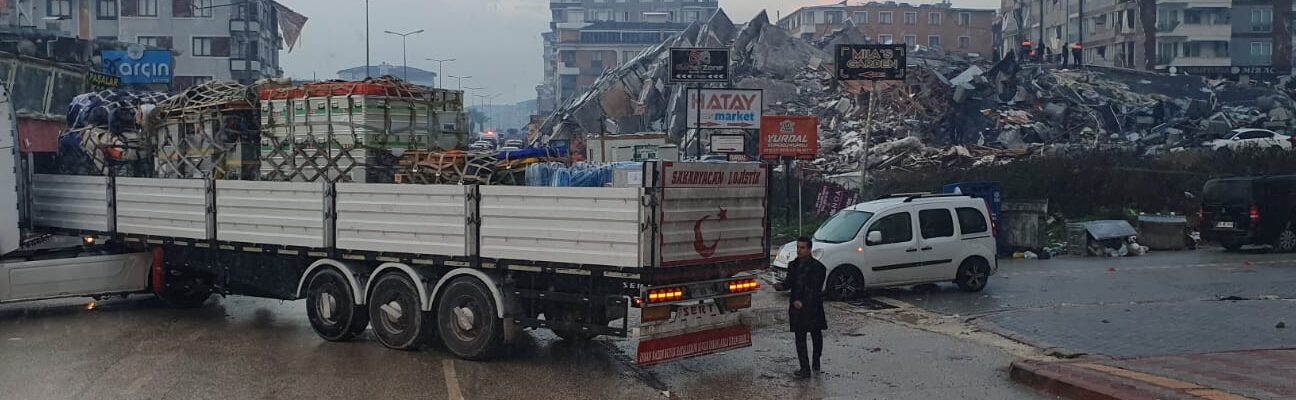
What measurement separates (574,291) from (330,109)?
4.00 meters

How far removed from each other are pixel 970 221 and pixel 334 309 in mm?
9289

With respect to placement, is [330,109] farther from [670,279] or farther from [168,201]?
[670,279]

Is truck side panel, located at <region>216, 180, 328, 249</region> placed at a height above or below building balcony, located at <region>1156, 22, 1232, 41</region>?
below

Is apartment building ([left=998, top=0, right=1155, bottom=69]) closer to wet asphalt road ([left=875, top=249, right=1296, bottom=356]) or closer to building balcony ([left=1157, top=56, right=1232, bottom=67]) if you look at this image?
building balcony ([left=1157, top=56, right=1232, bottom=67])

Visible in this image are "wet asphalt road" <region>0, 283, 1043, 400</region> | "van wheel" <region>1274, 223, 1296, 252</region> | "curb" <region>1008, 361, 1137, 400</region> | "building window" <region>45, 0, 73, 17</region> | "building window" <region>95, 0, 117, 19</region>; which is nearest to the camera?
"curb" <region>1008, 361, 1137, 400</region>

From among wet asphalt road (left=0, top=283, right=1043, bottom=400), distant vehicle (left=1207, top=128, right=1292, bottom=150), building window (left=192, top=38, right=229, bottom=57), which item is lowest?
wet asphalt road (left=0, top=283, right=1043, bottom=400)

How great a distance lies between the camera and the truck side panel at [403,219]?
10562 mm

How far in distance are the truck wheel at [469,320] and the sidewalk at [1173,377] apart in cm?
483

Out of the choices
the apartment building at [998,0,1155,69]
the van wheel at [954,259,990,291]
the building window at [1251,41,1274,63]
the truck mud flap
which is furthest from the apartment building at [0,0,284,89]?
the truck mud flap

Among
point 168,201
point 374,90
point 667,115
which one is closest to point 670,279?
point 374,90

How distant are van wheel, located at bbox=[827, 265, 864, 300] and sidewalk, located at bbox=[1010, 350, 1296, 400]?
5252 millimetres

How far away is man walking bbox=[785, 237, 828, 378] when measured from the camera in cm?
991

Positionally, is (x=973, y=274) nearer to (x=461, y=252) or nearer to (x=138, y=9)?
(x=461, y=252)

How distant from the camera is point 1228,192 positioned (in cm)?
2170
